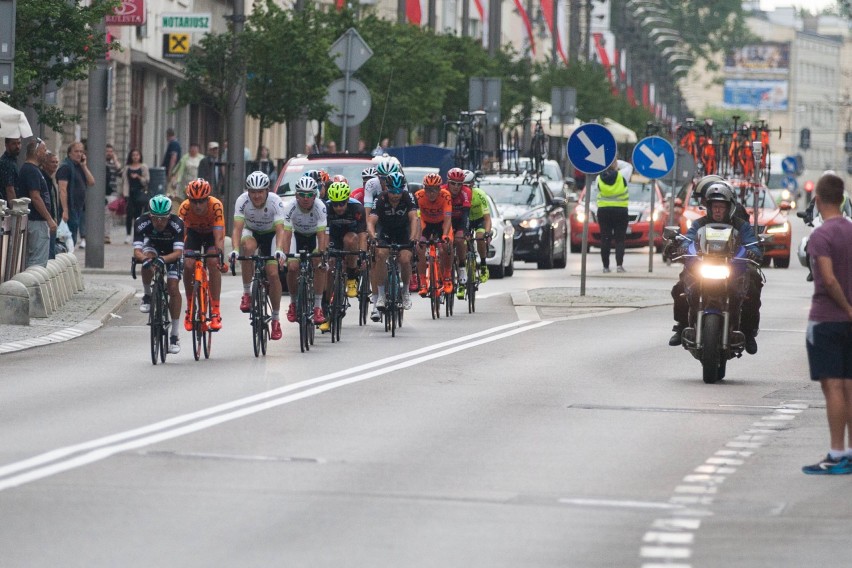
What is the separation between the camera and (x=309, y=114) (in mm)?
39438

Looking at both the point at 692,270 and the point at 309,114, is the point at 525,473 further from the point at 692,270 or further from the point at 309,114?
the point at 309,114

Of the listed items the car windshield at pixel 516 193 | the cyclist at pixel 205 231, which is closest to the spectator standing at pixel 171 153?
the car windshield at pixel 516 193

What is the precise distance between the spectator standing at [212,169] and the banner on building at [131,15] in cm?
278

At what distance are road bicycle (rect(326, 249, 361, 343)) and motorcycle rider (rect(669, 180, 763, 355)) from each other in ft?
12.5

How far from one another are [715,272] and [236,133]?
2071 centimetres

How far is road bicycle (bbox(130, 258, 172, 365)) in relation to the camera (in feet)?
57.2

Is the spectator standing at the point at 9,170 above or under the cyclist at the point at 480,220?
above

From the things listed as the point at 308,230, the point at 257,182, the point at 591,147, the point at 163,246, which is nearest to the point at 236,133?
the point at 591,147

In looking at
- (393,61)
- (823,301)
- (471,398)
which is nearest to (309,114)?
(393,61)

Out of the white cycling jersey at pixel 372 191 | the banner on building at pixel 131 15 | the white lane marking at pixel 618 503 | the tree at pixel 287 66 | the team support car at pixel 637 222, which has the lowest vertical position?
the team support car at pixel 637 222

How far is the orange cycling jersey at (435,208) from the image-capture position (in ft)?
78.1

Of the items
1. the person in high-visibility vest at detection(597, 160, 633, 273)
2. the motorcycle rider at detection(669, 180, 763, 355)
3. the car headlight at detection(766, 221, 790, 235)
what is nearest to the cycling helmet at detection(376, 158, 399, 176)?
the motorcycle rider at detection(669, 180, 763, 355)

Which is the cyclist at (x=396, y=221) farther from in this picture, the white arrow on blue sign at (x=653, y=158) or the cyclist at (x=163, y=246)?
the white arrow on blue sign at (x=653, y=158)

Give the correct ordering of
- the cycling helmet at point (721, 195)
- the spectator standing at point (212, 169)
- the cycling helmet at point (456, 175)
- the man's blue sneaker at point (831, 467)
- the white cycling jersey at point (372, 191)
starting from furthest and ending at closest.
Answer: the spectator standing at point (212, 169), the cycling helmet at point (456, 175), the white cycling jersey at point (372, 191), the cycling helmet at point (721, 195), the man's blue sneaker at point (831, 467)
